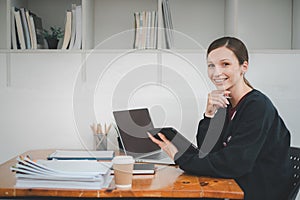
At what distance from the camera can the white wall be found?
2527mm

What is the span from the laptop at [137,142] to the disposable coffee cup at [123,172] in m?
0.47

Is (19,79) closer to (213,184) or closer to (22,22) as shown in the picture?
(22,22)

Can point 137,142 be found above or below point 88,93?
below

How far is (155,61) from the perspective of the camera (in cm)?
253

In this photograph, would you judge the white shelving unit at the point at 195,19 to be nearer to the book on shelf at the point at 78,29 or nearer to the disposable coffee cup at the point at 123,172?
the book on shelf at the point at 78,29

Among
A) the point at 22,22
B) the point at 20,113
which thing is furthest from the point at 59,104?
the point at 22,22

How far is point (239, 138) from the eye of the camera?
163 cm

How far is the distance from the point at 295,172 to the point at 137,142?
71 cm

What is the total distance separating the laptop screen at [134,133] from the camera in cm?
201

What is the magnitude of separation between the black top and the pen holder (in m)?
0.75

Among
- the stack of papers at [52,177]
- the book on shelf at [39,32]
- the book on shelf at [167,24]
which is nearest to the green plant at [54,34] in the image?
the book on shelf at [39,32]

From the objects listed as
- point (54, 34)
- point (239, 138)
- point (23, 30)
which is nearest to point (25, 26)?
point (23, 30)

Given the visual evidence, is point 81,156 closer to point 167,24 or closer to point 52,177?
point 52,177

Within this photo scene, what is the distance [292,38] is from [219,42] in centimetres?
98
